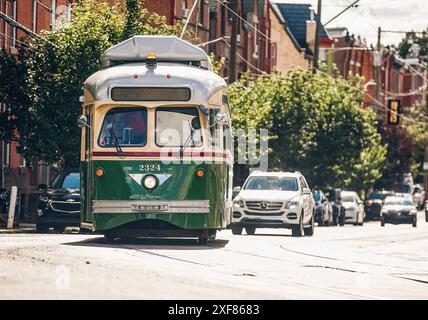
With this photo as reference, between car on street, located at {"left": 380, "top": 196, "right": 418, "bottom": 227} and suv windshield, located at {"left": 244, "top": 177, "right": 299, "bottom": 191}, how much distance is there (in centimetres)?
2197

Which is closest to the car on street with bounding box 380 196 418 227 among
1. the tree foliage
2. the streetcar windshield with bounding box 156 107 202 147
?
the tree foliage

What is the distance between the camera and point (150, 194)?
21469 millimetres

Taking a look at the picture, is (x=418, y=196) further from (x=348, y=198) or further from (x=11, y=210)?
(x=11, y=210)

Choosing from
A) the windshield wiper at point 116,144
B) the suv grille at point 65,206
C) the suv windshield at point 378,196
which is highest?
the windshield wiper at point 116,144

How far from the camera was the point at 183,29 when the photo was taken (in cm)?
4059

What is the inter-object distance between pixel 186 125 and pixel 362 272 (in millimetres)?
4869

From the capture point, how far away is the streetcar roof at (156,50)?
22.8 m

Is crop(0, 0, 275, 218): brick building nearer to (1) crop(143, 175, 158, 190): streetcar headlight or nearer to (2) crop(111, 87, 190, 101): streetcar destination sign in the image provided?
(2) crop(111, 87, 190, 101): streetcar destination sign

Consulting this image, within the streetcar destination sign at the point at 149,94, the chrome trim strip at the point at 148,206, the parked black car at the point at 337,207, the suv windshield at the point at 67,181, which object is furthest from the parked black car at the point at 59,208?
the parked black car at the point at 337,207

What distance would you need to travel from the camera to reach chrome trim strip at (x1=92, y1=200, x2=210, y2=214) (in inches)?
843

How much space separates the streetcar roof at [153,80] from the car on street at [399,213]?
3387 centimetres

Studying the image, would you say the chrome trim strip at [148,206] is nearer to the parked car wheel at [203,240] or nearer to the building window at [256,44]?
the parked car wheel at [203,240]
